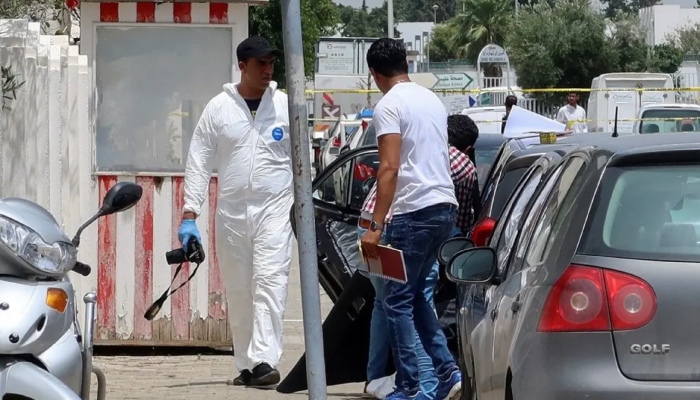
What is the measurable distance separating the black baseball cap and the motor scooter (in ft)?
10.5

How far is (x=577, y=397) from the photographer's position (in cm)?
375

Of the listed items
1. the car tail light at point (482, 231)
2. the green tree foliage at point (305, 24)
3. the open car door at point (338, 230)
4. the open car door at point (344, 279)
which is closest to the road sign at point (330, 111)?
the green tree foliage at point (305, 24)

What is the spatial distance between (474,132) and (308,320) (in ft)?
12.6

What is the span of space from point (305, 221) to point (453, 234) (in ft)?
9.54

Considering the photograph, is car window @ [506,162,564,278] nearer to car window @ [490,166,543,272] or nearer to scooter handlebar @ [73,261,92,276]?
car window @ [490,166,543,272]

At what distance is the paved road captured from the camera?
23.9 ft

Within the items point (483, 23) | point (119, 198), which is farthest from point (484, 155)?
point (483, 23)

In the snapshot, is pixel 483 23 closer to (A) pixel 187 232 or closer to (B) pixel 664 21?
(B) pixel 664 21

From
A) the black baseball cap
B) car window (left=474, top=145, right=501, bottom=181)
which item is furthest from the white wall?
the black baseball cap

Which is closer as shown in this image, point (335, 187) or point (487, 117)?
point (335, 187)

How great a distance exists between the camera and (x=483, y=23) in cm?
8275

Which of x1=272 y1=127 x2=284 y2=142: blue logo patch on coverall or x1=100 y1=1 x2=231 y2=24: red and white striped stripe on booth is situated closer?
x1=272 y1=127 x2=284 y2=142: blue logo patch on coverall

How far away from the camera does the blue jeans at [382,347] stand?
663 centimetres

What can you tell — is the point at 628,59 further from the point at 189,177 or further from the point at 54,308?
the point at 54,308
